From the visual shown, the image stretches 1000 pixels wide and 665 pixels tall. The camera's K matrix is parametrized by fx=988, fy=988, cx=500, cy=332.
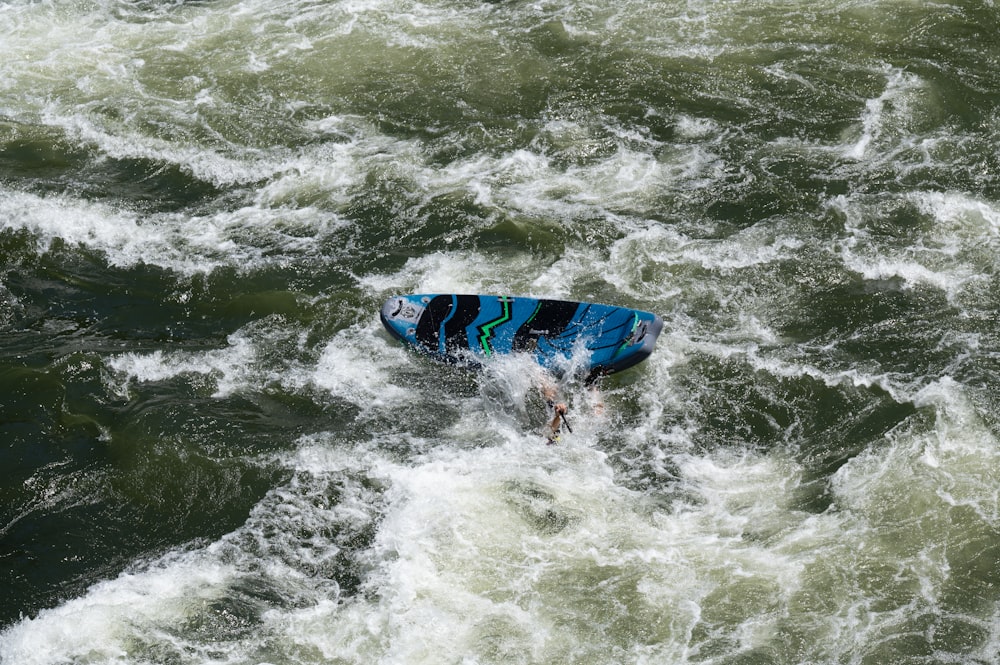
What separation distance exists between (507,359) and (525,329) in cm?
37

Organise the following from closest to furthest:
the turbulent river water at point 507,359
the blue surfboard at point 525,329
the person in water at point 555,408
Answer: the turbulent river water at point 507,359, the person in water at point 555,408, the blue surfboard at point 525,329

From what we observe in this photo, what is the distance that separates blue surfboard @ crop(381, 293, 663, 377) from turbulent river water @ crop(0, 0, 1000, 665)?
270 mm

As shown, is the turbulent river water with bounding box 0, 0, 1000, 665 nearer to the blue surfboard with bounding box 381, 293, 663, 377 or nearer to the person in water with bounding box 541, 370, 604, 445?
the person in water with bounding box 541, 370, 604, 445

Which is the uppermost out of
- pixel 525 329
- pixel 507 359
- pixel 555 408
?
pixel 525 329

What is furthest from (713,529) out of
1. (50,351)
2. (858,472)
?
(50,351)

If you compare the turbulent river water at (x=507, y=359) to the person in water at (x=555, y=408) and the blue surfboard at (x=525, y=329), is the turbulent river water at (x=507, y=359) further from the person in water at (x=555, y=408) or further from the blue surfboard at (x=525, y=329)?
the blue surfboard at (x=525, y=329)

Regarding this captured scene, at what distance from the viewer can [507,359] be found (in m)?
9.78

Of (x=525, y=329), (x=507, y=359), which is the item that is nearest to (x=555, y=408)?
(x=507, y=359)

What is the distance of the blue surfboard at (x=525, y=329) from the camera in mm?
9617

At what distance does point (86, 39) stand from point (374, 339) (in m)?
8.79

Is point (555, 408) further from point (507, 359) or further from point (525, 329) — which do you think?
point (525, 329)

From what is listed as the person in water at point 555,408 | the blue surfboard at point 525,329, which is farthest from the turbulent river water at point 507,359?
the blue surfboard at point 525,329

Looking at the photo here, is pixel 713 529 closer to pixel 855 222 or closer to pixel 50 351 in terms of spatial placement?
pixel 855 222

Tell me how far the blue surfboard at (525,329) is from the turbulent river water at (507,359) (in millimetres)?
270
